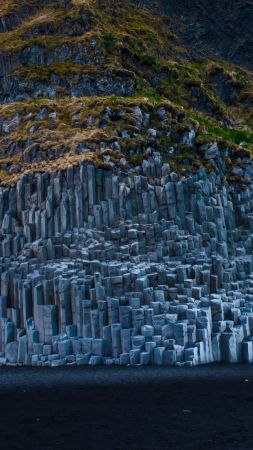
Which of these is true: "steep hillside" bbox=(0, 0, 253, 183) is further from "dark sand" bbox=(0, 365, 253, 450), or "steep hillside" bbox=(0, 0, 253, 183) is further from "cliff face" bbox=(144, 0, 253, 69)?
"dark sand" bbox=(0, 365, 253, 450)

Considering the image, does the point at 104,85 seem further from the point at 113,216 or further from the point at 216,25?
the point at 216,25

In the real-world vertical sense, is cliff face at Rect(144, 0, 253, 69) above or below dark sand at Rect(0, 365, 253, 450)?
above

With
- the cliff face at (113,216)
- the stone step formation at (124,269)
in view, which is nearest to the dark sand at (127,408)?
the stone step formation at (124,269)

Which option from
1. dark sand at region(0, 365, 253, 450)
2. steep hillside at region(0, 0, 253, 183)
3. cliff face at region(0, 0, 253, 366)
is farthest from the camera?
steep hillside at region(0, 0, 253, 183)

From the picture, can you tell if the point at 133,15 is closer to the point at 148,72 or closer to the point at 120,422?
the point at 148,72

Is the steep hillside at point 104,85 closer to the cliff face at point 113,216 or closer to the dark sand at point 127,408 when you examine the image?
the cliff face at point 113,216

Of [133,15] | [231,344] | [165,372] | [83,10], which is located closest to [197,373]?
[165,372]

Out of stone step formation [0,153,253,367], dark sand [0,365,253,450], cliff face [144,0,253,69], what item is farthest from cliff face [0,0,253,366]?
cliff face [144,0,253,69]
